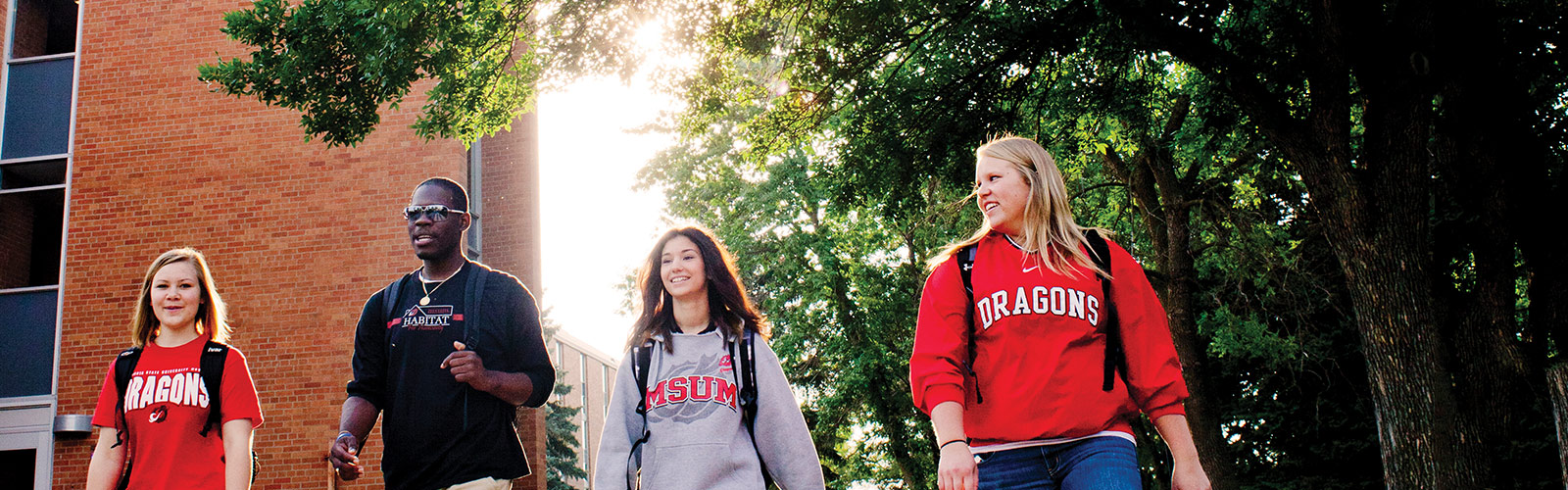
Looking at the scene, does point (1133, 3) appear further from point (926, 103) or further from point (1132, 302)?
point (1132, 302)

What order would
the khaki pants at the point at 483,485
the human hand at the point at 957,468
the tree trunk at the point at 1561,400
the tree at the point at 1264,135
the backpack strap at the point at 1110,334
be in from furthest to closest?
the tree at the point at 1264,135 < the tree trunk at the point at 1561,400 < the khaki pants at the point at 483,485 < the backpack strap at the point at 1110,334 < the human hand at the point at 957,468

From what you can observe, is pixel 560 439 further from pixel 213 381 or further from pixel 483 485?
pixel 483 485

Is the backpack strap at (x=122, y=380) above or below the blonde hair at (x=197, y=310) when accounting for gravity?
below

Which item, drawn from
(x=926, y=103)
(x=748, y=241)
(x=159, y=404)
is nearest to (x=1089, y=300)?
(x=159, y=404)

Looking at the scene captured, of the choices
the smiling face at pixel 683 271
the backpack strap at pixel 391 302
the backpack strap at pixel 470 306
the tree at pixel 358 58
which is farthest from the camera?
the tree at pixel 358 58

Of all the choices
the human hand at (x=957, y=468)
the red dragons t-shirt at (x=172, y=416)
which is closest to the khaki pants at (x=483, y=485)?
the red dragons t-shirt at (x=172, y=416)

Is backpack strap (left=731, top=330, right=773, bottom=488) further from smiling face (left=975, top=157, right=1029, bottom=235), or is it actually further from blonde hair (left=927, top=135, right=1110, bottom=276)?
smiling face (left=975, top=157, right=1029, bottom=235)

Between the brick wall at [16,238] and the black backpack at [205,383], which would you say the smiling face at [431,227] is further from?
the brick wall at [16,238]

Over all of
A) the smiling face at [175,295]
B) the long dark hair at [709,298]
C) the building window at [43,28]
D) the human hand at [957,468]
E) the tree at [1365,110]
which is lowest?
the human hand at [957,468]

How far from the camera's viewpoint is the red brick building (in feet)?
44.6

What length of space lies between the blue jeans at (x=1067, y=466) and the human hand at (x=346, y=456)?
2.34 meters

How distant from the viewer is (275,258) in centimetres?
1415

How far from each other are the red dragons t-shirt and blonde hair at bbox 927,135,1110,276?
316 centimetres

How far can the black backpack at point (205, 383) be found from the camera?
502 centimetres
